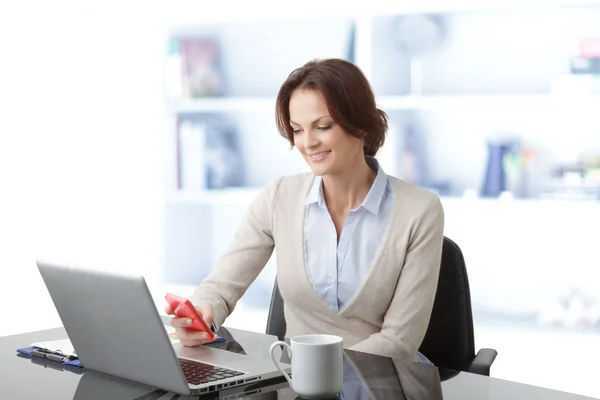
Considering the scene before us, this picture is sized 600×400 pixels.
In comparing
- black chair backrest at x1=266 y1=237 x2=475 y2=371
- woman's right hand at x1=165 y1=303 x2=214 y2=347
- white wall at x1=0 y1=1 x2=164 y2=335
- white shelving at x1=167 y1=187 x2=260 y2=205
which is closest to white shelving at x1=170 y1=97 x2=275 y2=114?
white wall at x1=0 y1=1 x2=164 y2=335

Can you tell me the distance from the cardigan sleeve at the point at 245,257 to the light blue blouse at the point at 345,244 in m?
0.12

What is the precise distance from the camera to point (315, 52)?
12.9ft

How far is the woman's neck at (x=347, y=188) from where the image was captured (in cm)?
212

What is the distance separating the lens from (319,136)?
2.04m

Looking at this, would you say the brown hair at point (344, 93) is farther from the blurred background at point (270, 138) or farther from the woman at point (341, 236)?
the blurred background at point (270, 138)

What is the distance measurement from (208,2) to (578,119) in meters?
1.71

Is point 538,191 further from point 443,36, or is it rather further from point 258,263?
point 258,263

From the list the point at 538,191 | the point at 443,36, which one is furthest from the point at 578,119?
the point at 443,36

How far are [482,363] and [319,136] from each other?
2.21 ft

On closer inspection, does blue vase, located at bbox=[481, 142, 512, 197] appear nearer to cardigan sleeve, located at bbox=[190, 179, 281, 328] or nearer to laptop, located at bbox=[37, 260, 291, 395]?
cardigan sleeve, located at bbox=[190, 179, 281, 328]

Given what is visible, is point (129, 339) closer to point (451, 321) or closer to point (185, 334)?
point (185, 334)

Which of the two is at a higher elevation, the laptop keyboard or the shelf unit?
the shelf unit

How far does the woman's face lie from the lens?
6.66 feet

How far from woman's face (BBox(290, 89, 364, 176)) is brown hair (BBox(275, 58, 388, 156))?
0.7 inches
